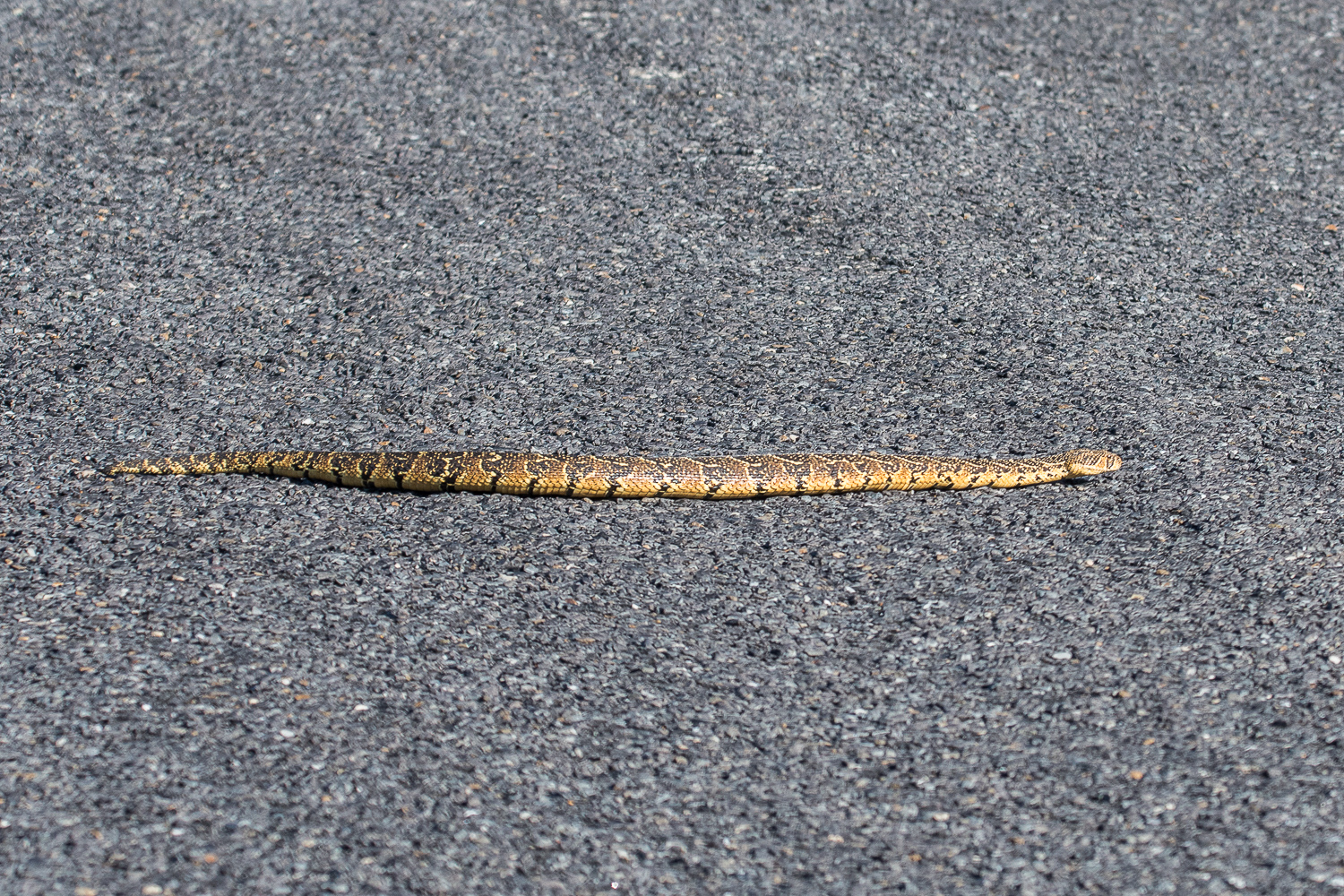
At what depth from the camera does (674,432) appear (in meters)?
5.64

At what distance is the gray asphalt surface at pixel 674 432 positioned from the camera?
3.59 metres

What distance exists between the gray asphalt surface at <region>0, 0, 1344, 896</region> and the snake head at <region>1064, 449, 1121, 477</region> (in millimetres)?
85

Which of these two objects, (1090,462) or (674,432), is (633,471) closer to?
(674,432)

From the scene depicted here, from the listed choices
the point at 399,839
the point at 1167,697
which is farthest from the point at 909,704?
the point at 399,839

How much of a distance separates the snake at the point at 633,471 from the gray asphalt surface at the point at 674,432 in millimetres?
118

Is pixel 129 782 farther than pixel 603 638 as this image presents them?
No

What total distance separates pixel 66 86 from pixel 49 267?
233cm

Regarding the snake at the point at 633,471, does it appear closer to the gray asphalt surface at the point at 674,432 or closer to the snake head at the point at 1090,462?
the snake head at the point at 1090,462

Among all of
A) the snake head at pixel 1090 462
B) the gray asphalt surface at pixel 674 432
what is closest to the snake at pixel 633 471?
the snake head at pixel 1090 462

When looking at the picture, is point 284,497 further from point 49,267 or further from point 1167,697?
point 1167,697

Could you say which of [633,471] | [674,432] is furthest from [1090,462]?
[633,471]

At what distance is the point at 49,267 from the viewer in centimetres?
689

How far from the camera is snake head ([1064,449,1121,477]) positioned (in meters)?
5.32

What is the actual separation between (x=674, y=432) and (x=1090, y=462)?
1897 mm
